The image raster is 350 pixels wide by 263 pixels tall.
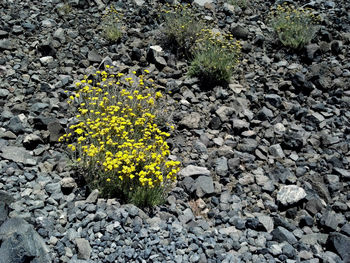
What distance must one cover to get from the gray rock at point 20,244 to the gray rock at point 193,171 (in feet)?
7.03

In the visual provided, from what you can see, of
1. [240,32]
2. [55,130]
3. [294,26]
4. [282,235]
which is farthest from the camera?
[240,32]

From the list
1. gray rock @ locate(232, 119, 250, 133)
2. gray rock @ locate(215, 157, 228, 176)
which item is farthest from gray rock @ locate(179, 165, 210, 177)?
gray rock @ locate(232, 119, 250, 133)

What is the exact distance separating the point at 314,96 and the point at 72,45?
471 cm

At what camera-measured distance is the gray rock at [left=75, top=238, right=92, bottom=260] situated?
3790mm

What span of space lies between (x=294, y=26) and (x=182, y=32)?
2.45 meters

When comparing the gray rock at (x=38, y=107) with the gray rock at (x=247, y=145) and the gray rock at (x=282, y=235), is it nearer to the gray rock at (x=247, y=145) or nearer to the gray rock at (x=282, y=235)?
the gray rock at (x=247, y=145)

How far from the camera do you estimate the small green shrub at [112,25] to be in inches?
309

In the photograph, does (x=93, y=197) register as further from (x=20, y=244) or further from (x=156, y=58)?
(x=156, y=58)

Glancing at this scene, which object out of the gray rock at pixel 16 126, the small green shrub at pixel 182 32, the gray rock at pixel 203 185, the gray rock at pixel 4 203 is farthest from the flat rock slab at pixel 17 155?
the small green shrub at pixel 182 32

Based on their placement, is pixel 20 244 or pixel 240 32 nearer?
pixel 20 244

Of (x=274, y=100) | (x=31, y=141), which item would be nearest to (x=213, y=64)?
(x=274, y=100)

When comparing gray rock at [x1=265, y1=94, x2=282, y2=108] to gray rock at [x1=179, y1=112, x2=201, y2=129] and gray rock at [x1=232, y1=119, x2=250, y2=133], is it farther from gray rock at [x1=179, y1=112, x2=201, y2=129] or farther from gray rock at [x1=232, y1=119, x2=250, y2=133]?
gray rock at [x1=179, y1=112, x2=201, y2=129]

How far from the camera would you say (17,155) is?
5.07 meters

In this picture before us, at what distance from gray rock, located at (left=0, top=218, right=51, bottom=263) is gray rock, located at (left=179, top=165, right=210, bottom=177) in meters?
2.14
